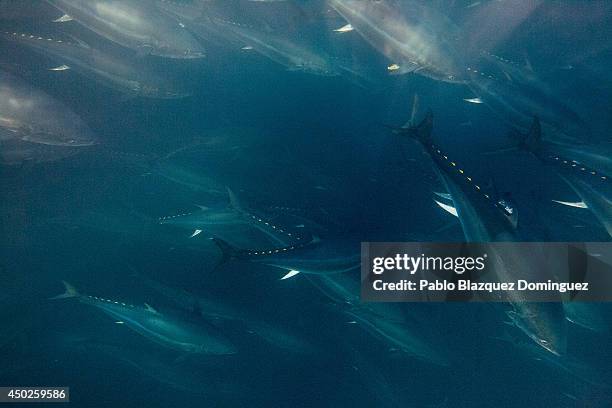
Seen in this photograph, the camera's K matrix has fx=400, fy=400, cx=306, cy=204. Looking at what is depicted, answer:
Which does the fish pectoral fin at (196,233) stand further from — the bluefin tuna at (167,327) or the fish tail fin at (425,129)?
the fish tail fin at (425,129)

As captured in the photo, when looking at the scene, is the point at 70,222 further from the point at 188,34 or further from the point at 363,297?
the point at 363,297

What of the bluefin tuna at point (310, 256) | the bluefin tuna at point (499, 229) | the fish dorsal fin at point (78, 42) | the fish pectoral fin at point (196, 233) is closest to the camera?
Answer: the bluefin tuna at point (499, 229)

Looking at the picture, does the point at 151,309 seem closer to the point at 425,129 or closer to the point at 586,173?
the point at 425,129

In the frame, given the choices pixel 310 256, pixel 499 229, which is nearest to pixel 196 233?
pixel 310 256

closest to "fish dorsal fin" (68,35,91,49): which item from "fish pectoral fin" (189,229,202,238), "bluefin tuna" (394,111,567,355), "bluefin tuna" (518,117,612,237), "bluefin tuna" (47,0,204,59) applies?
"bluefin tuna" (47,0,204,59)

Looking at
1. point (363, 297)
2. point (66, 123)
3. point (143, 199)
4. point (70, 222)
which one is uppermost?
point (66, 123)

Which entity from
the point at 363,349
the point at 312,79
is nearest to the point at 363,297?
the point at 363,349

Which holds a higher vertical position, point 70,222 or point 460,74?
point 460,74

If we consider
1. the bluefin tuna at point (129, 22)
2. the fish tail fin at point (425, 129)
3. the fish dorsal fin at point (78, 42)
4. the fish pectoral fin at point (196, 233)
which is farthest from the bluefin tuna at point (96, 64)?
the fish tail fin at point (425, 129)

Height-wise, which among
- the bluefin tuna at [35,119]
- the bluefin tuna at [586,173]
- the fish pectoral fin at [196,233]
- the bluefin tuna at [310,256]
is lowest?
the bluefin tuna at [310,256]
